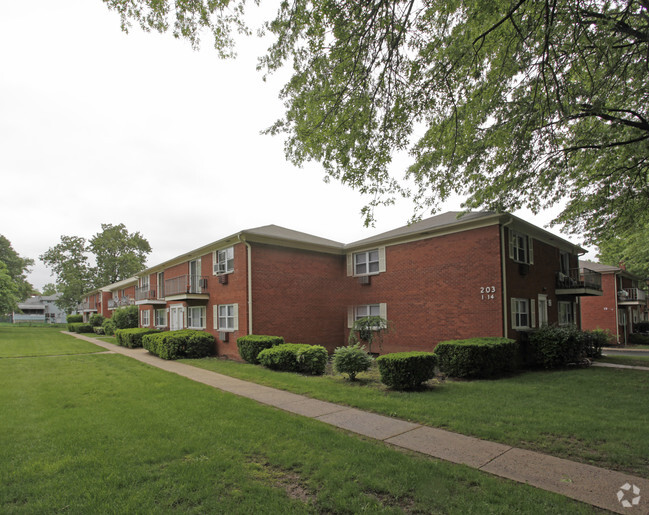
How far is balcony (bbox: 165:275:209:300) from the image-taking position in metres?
19.0

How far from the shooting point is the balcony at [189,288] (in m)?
19.0

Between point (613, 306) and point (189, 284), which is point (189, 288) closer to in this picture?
point (189, 284)

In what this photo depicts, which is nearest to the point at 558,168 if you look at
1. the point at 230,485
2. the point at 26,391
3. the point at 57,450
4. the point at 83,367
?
the point at 230,485

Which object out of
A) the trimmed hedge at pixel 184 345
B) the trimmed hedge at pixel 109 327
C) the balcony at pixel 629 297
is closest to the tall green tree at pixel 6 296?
Answer: the trimmed hedge at pixel 109 327

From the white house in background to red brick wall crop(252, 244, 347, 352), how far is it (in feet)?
311

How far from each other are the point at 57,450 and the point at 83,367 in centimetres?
995

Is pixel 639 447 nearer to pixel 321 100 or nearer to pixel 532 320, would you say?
pixel 321 100

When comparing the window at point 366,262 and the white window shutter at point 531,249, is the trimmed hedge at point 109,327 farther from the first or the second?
the white window shutter at point 531,249

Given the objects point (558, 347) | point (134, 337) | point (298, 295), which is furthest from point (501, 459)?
point (134, 337)

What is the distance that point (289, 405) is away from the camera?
25.1 ft

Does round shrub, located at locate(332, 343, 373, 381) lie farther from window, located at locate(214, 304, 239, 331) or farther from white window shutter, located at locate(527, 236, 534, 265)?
white window shutter, located at locate(527, 236, 534, 265)

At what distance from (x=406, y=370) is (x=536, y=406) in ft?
9.26

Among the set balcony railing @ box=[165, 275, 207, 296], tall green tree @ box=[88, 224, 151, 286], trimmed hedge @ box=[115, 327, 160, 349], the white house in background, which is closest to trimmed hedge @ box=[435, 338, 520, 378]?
balcony railing @ box=[165, 275, 207, 296]

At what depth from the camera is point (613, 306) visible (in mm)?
27125
